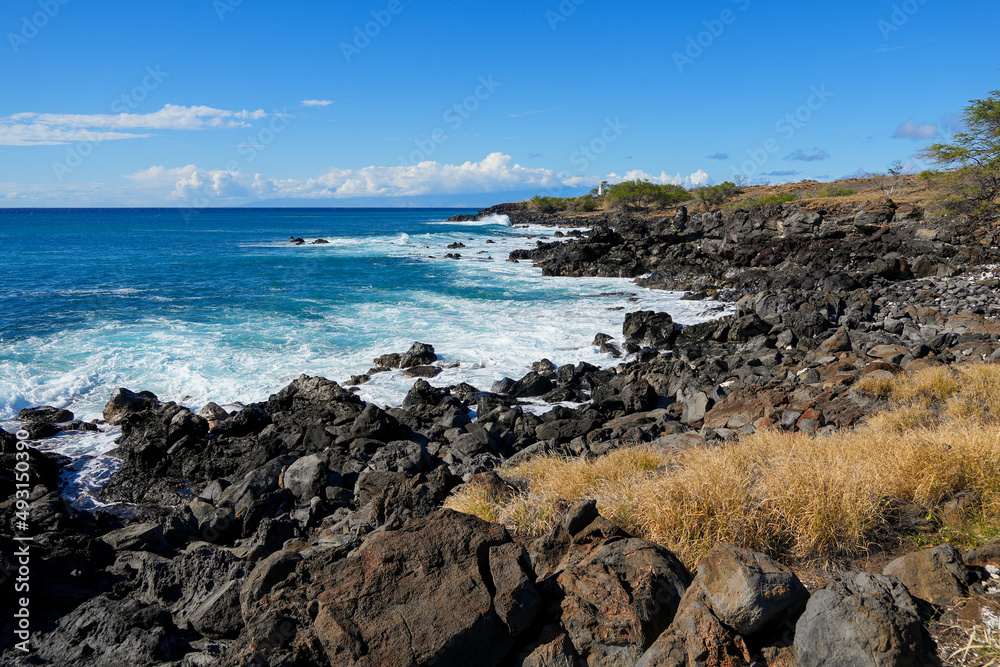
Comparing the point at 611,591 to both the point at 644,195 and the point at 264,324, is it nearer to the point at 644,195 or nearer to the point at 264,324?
the point at 264,324

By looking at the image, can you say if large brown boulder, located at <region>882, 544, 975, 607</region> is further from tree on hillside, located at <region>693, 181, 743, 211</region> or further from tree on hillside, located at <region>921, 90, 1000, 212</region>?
tree on hillside, located at <region>693, 181, 743, 211</region>

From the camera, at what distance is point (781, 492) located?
509 cm

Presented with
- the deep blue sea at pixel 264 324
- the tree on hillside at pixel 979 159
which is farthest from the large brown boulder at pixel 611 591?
the tree on hillside at pixel 979 159

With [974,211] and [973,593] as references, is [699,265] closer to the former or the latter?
[974,211]

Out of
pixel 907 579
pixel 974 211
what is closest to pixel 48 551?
pixel 907 579

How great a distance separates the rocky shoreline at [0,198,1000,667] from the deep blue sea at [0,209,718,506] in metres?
1.68

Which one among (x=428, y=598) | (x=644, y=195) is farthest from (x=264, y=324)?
(x=644, y=195)

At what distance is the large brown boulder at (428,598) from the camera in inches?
150

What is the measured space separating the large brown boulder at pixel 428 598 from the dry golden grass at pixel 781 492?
4.52 feet

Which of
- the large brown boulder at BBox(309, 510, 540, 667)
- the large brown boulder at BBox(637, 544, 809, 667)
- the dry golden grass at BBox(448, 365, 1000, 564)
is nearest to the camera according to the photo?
the large brown boulder at BBox(637, 544, 809, 667)

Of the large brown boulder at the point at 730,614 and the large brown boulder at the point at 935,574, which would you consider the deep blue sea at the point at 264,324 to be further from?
the large brown boulder at the point at 935,574

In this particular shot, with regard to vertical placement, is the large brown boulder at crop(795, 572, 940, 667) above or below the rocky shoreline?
above

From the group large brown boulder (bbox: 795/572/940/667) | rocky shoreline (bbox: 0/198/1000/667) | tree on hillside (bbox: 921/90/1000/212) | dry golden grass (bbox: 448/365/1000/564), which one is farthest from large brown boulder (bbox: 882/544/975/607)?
tree on hillside (bbox: 921/90/1000/212)

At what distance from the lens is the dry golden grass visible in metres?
4.85
